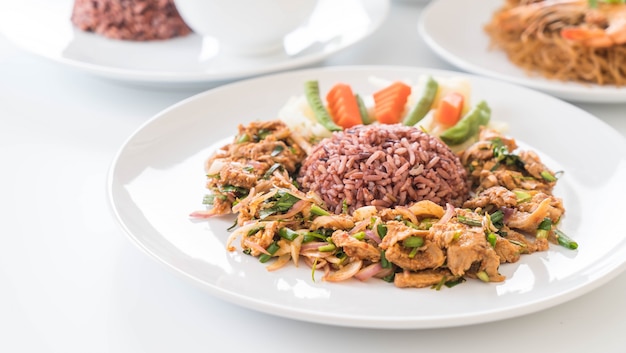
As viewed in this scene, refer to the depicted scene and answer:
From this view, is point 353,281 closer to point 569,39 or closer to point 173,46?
point 569,39

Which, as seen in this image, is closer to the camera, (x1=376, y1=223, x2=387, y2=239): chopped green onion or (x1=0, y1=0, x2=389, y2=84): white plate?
(x1=376, y1=223, x2=387, y2=239): chopped green onion

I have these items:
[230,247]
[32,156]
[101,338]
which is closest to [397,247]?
[230,247]

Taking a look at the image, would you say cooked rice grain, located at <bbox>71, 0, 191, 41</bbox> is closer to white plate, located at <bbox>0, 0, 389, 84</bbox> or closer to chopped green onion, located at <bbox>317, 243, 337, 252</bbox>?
white plate, located at <bbox>0, 0, 389, 84</bbox>

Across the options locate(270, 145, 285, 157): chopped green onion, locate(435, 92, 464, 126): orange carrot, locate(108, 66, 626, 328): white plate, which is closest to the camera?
locate(108, 66, 626, 328): white plate

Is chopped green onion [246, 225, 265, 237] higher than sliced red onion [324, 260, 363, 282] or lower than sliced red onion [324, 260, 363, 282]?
higher

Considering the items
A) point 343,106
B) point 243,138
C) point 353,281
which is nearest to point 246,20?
point 343,106

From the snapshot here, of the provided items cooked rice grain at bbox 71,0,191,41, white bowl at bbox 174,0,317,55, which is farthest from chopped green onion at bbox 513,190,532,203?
cooked rice grain at bbox 71,0,191,41

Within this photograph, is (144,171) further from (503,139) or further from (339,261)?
(503,139)
